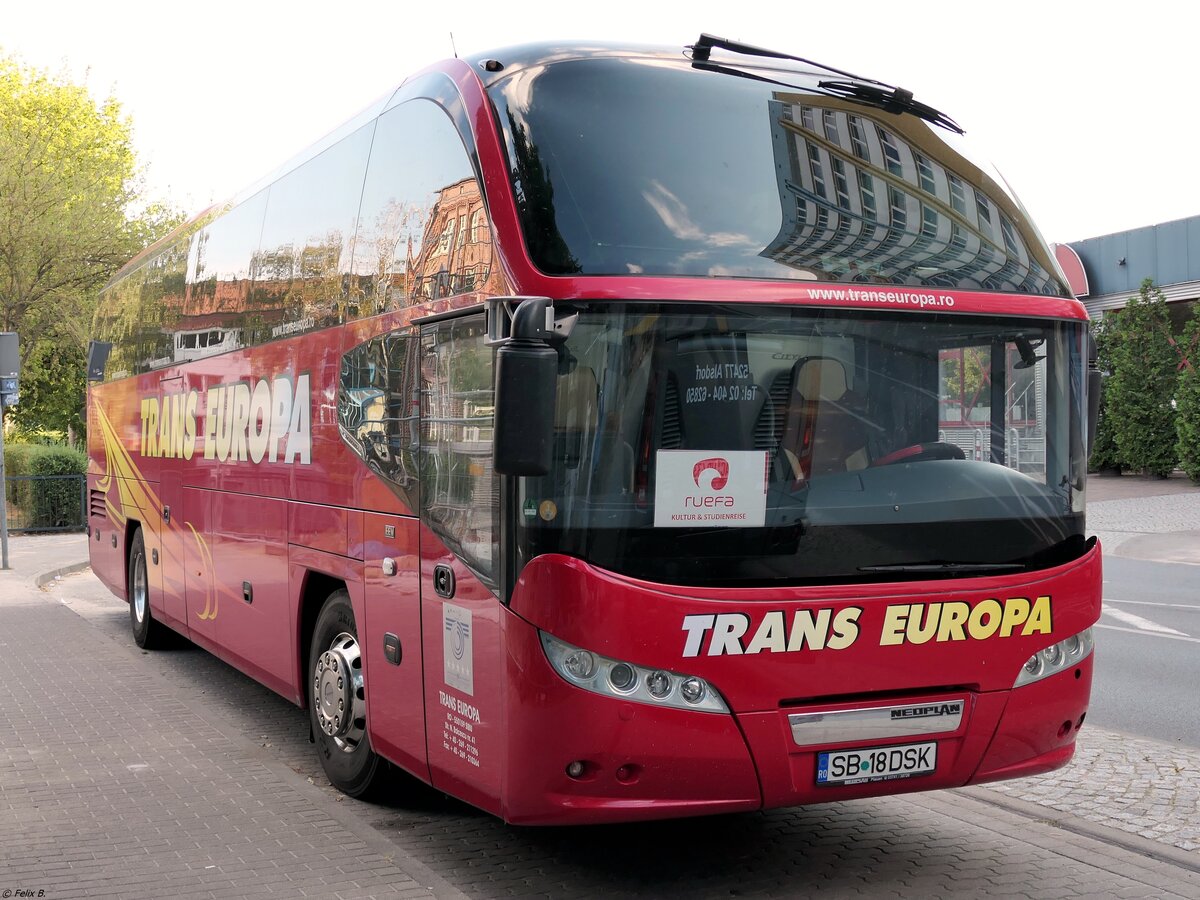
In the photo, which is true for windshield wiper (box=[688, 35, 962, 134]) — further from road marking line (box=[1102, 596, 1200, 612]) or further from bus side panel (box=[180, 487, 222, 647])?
road marking line (box=[1102, 596, 1200, 612])

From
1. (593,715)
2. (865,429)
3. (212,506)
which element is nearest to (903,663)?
(865,429)

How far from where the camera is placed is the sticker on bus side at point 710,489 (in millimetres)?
4953

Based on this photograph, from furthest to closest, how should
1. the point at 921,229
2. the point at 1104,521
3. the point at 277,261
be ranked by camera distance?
the point at 1104,521, the point at 277,261, the point at 921,229

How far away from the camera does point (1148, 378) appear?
110 feet

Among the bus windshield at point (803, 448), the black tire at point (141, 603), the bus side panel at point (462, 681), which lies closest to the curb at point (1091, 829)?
the bus windshield at point (803, 448)

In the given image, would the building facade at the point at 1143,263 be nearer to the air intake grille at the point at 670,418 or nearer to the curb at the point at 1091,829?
the curb at the point at 1091,829

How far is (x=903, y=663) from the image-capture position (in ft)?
17.0

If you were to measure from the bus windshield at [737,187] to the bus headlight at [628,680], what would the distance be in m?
1.43

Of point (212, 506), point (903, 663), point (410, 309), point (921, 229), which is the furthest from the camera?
point (212, 506)

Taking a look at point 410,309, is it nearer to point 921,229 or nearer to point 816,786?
point 921,229

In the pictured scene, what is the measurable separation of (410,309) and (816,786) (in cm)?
277

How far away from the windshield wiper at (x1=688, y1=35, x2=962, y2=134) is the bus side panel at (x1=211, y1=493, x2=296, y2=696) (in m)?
3.72

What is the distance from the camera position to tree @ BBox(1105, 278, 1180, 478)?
3334 cm

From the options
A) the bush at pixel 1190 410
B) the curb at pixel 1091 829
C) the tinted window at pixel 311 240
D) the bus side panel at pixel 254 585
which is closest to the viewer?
the curb at pixel 1091 829
